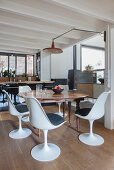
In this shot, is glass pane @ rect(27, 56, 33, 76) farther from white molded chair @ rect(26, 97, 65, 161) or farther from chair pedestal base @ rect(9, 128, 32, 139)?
white molded chair @ rect(26, 97, 65, 161)

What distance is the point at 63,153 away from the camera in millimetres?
1814

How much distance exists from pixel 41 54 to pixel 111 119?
408 centimetres

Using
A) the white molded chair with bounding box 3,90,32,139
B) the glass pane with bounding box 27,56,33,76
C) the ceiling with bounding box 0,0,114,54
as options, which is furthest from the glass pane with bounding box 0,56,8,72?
the white molded chair with bounding box 3,90,32,139

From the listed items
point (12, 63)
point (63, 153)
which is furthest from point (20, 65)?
point (63, 153)

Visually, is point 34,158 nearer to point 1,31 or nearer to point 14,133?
point 14,133

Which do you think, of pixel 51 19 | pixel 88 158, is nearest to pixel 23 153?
pixel 88 158

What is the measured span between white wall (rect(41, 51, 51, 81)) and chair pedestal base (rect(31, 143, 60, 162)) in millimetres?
3889

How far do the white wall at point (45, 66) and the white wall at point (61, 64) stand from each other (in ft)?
0.65

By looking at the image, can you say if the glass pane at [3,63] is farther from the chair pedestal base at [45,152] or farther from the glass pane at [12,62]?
the chair pedestal base at [45,152]

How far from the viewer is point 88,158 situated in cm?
169

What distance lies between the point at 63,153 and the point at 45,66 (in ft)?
14.0

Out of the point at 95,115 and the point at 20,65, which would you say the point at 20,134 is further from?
the point at 20,65

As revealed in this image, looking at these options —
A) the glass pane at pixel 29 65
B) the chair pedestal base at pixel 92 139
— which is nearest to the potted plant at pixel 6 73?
the glass pane at pixel 29 65

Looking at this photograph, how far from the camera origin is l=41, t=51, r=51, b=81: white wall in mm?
5522
